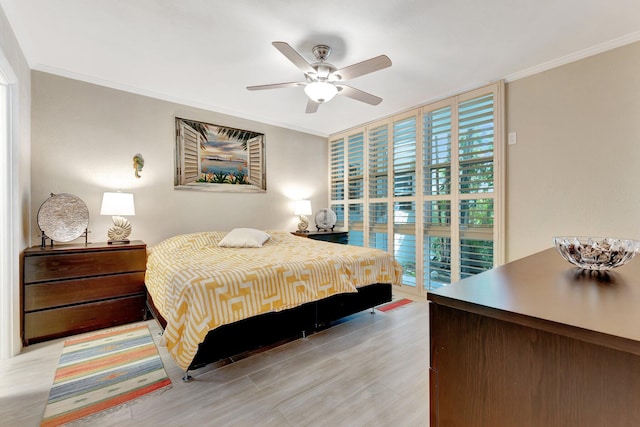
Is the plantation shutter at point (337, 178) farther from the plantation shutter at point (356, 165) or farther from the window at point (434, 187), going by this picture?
the window at point (434, 187)

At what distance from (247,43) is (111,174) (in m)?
2.13

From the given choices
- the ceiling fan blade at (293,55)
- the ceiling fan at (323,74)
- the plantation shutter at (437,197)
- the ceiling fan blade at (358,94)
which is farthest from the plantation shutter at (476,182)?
the ceiling fan blade at (293,55)

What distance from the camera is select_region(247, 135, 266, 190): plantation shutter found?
4109 mm

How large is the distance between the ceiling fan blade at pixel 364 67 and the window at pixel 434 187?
1.64m

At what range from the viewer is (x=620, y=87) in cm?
232

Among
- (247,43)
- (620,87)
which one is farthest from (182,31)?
(620,87)

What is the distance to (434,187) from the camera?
3.51 m

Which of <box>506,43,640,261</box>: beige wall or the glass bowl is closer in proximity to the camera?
the glass bowl

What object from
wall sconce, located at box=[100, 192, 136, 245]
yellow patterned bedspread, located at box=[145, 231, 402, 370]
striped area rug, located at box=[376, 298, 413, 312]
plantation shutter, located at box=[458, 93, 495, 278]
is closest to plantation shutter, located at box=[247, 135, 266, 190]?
yellow patterned bedspread, located at box=[145, 231, 402, 370]

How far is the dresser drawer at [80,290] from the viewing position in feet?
7.74

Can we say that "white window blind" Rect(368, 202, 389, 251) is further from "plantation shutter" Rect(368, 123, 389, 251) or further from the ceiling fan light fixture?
the ceiling fan light fixture

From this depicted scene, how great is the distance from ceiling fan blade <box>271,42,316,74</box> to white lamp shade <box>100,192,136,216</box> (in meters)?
2.17

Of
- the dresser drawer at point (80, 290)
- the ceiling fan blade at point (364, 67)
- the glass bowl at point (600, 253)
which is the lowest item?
the dresser drawer at point (80, 290)

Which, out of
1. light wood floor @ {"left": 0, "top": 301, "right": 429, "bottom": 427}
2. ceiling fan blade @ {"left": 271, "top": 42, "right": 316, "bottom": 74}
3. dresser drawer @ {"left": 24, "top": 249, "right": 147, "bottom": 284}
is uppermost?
ceiling fan blade @ {"left": 271, "top": 42, "right": 316, "bottom": 74}
